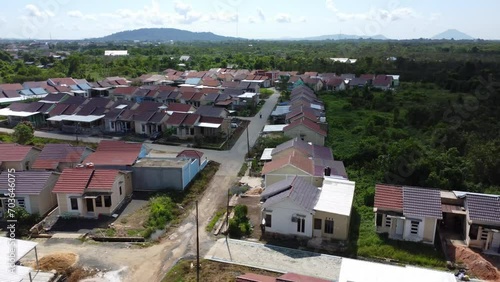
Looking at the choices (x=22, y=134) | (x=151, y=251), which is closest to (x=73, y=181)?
(x=151, y=251)

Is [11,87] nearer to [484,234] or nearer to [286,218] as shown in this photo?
[286,218]

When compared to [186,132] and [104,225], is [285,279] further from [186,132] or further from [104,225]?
[186,132]

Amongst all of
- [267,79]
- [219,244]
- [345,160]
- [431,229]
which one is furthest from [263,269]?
[267,79]

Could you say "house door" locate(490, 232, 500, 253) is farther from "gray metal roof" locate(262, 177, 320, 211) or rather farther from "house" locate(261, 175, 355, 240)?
"gray metal roof" locate(262, 177, 320, 211)

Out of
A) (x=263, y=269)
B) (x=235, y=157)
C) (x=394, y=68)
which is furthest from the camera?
(x=394, y=68)

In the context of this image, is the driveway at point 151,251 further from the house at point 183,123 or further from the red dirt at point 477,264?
the house at point 183,123

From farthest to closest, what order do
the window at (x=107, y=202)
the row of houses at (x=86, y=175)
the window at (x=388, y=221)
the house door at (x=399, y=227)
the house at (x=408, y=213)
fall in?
1. the window at (x=107, y=202)
2. the row of houses at (x=86, y=175)
3. the window at (x=388, y=221)
4. the house door at (x=399, y=227)
5. the house at (x=408, y=213)

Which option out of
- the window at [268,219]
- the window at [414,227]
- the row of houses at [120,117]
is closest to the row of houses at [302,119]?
the row of houses at [120,117]
